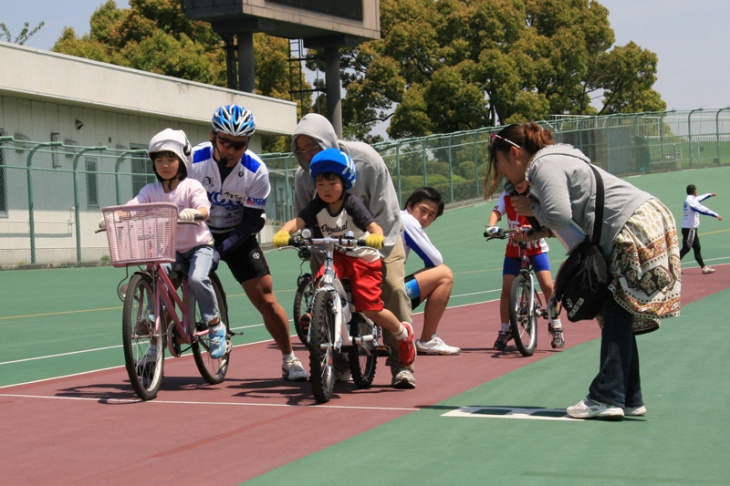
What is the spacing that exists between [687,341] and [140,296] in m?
5.71

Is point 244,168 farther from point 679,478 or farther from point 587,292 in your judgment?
point 679,478

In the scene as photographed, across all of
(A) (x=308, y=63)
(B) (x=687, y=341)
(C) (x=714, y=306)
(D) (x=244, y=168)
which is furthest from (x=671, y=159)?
(D) (x=244, y=168)

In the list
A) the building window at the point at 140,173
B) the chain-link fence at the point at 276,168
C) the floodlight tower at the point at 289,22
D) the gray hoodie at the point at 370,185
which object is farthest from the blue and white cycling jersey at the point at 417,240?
the floodlight tower at the point at 289,22

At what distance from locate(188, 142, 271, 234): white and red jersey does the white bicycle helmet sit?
0.27 m

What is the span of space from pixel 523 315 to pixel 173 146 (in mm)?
4187

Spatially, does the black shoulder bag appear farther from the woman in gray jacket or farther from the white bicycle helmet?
the white bicycle helmet

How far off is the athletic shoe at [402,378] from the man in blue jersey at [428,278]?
2298mm

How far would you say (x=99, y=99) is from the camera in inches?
1417

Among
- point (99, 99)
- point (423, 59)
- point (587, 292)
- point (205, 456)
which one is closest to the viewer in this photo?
point (205, 456)

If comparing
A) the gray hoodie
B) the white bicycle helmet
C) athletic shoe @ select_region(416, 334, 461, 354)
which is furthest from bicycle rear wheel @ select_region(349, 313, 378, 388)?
athletic shoe @ select_region(416, 334, 461, 354)

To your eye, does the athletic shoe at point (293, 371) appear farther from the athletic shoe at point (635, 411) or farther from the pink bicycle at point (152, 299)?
the athletic shoe at point (635, 411)

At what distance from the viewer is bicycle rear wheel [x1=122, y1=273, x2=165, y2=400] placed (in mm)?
7996

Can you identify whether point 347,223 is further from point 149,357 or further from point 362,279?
point 149,357

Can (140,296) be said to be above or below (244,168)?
below
